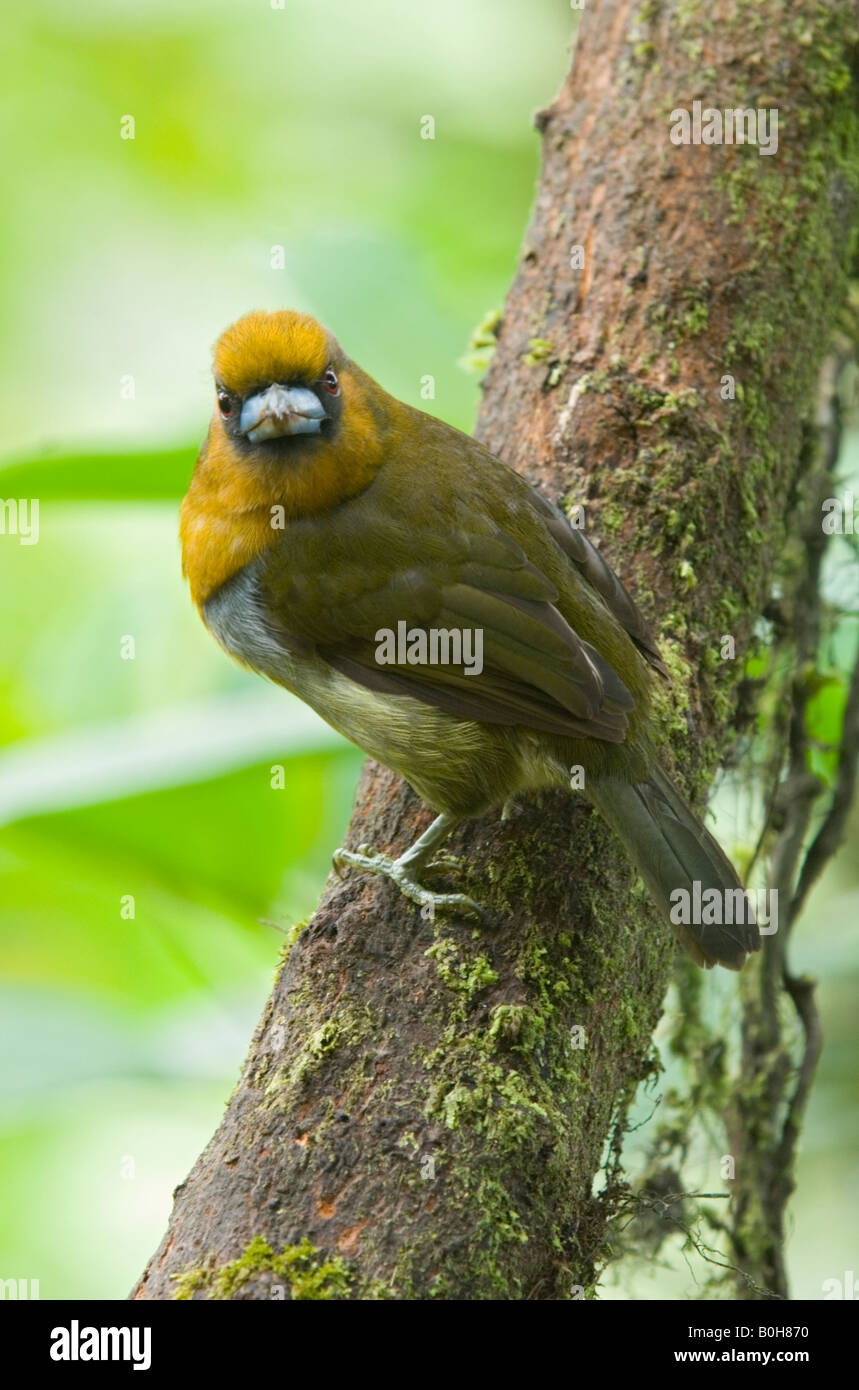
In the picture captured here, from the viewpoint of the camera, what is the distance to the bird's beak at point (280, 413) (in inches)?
110

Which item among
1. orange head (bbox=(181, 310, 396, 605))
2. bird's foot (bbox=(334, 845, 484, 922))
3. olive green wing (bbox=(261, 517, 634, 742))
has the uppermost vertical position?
orange head (bbox=(181, 310, 396, 605))

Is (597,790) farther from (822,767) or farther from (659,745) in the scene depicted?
(822,767)

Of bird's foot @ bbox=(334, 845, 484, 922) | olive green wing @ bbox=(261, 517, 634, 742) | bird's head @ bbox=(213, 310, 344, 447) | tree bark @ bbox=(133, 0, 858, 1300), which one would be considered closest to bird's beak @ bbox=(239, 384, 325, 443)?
bird's head @ bbox=(213, 310, 344, 447)

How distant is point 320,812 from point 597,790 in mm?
1027

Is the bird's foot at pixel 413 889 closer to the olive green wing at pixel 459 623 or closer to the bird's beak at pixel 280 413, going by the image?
the olive green wing at pixel 459 623

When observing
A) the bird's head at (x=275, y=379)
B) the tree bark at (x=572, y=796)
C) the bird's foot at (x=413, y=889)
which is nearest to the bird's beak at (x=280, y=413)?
the bird's head at (x=275, y=379)

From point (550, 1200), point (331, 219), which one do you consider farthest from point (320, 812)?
point (331, 219)

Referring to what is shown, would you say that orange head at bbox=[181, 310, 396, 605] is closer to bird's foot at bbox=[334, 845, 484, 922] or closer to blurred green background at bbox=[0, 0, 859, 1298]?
blurred green background at bbox=[0, 0, 859, 1298]

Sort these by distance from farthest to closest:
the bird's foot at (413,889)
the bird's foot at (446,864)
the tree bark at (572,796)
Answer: the bird's foot at (446,864), the bird's foot at (413,889), the tree bark at (572,796)

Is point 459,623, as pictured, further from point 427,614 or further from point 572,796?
point 572,796

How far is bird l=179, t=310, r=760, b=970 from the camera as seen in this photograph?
2.60 metres

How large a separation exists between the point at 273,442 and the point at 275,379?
139 millimetres

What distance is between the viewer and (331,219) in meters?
5.32
